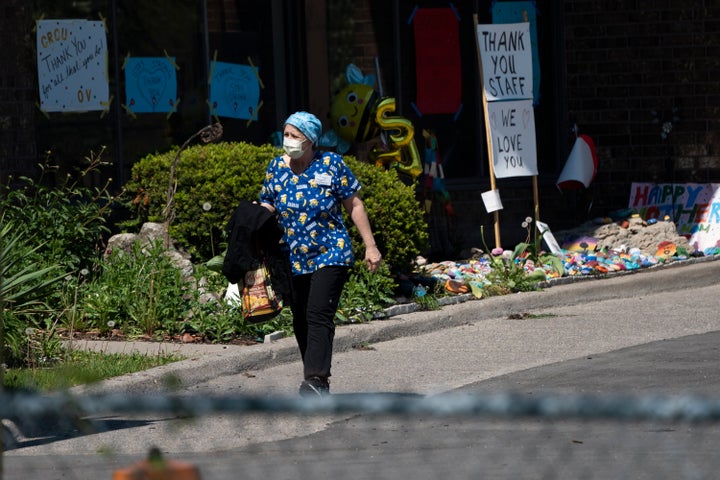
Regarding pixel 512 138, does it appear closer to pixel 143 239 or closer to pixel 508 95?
pixel 508 95

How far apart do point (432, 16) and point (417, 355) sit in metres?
5.85

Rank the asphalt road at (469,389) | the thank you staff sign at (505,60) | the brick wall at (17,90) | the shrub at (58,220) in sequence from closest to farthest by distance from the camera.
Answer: the asphalt road at (469,389) < the shrub at (58,220) < the brick wall at (17,90) < the thank you staff sign at (505,60)

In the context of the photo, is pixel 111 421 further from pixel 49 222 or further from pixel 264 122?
pixel 264 122

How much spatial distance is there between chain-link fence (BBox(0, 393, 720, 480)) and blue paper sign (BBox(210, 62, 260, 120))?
6.20 metres

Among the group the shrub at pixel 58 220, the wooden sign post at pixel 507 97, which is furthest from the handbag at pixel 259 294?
the wooden sign post at pixel 507 97

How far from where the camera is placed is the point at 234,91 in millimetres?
12922

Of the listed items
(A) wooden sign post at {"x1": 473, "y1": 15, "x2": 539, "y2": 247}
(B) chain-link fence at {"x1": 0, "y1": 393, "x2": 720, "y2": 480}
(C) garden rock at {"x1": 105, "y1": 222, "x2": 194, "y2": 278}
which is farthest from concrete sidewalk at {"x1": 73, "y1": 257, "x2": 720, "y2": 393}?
(C) garden rock at {"x1": 105, "y1": 222, "x2": 194, "y2": 278}

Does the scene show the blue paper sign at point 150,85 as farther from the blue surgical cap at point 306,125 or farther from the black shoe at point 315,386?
the black shoe at point 315,386

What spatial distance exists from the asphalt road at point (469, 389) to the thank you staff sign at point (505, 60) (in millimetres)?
2052

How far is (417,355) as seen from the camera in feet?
30.1

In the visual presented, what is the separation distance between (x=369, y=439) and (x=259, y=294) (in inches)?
70.6

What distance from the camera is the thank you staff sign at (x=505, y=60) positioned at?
1253 centimetres

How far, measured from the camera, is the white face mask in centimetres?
732

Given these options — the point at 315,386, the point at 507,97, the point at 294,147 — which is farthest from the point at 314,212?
the point at 507,97
